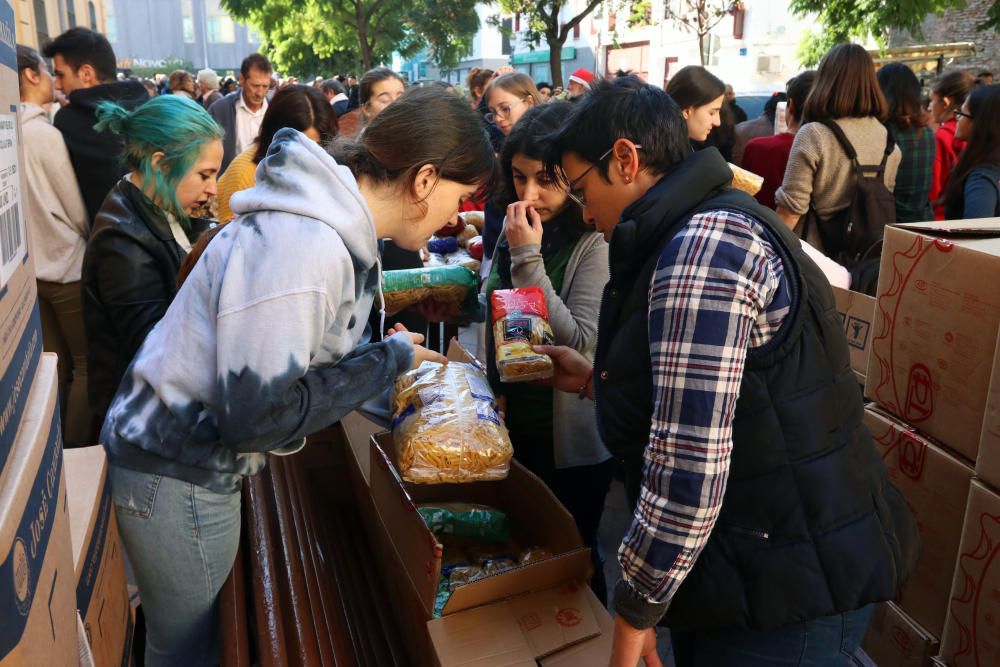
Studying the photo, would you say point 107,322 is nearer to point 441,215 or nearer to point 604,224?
point 441,215

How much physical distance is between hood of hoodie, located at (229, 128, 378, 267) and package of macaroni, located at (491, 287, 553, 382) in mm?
580

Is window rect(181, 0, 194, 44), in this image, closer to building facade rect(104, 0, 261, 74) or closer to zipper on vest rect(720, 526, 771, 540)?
building facade rect(104, 0, 261, 74)

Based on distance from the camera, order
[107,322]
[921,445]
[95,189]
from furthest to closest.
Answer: [95,189] → [107,322] → [921,445]

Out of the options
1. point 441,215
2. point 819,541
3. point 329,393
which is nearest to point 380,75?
point 441,215

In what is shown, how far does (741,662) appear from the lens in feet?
4.43

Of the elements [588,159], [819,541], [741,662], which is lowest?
[741,662]

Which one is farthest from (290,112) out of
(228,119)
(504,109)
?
(228,119)

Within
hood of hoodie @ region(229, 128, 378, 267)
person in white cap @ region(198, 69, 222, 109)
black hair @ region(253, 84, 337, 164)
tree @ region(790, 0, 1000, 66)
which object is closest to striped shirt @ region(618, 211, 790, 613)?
hood of hoodie @ region(229, 128, 378, 267)

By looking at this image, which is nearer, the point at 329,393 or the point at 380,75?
the point at 329,393

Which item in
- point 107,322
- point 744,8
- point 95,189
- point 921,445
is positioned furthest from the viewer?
point 744,8

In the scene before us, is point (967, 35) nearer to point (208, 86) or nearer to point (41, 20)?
point (208, 86)

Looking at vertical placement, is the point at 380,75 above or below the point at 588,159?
above

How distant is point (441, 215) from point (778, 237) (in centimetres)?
71

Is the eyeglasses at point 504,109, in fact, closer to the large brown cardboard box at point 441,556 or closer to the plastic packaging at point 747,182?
the plastic packaging at point 747,182
